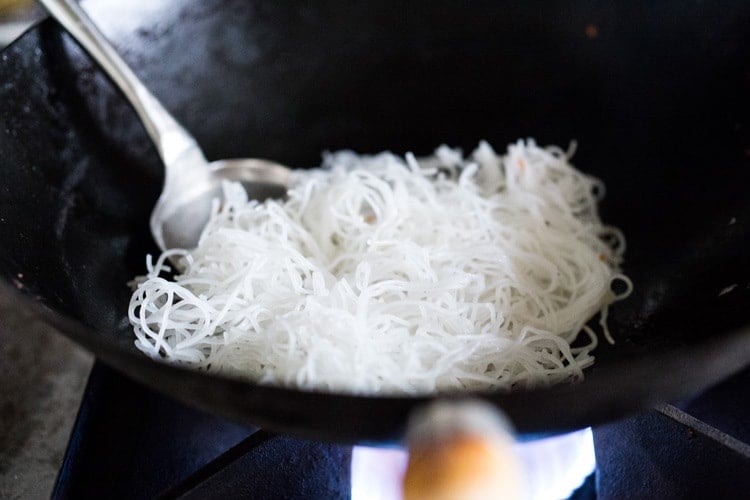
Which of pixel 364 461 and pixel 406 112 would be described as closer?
pixel 364 461

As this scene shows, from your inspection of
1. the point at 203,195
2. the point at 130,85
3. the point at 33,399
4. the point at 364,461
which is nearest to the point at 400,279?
the point at 364,461

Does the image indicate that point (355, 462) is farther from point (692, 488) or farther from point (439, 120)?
point (439, 120)

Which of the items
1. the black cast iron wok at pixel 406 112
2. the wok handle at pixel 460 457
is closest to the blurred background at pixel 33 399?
the black cast iron wok at pixel 406 112

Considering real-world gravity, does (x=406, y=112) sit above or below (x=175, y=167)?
below

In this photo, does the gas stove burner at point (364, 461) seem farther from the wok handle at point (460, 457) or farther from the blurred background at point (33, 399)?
the wok handle at point (460, 457)

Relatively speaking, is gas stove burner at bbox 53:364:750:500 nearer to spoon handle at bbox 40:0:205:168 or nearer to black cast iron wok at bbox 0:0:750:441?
black cast iron wok at bbox 0:0:750:441

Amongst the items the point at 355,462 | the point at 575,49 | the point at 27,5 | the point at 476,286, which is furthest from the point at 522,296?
the point at 27,5

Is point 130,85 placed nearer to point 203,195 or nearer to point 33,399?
point 203,195
